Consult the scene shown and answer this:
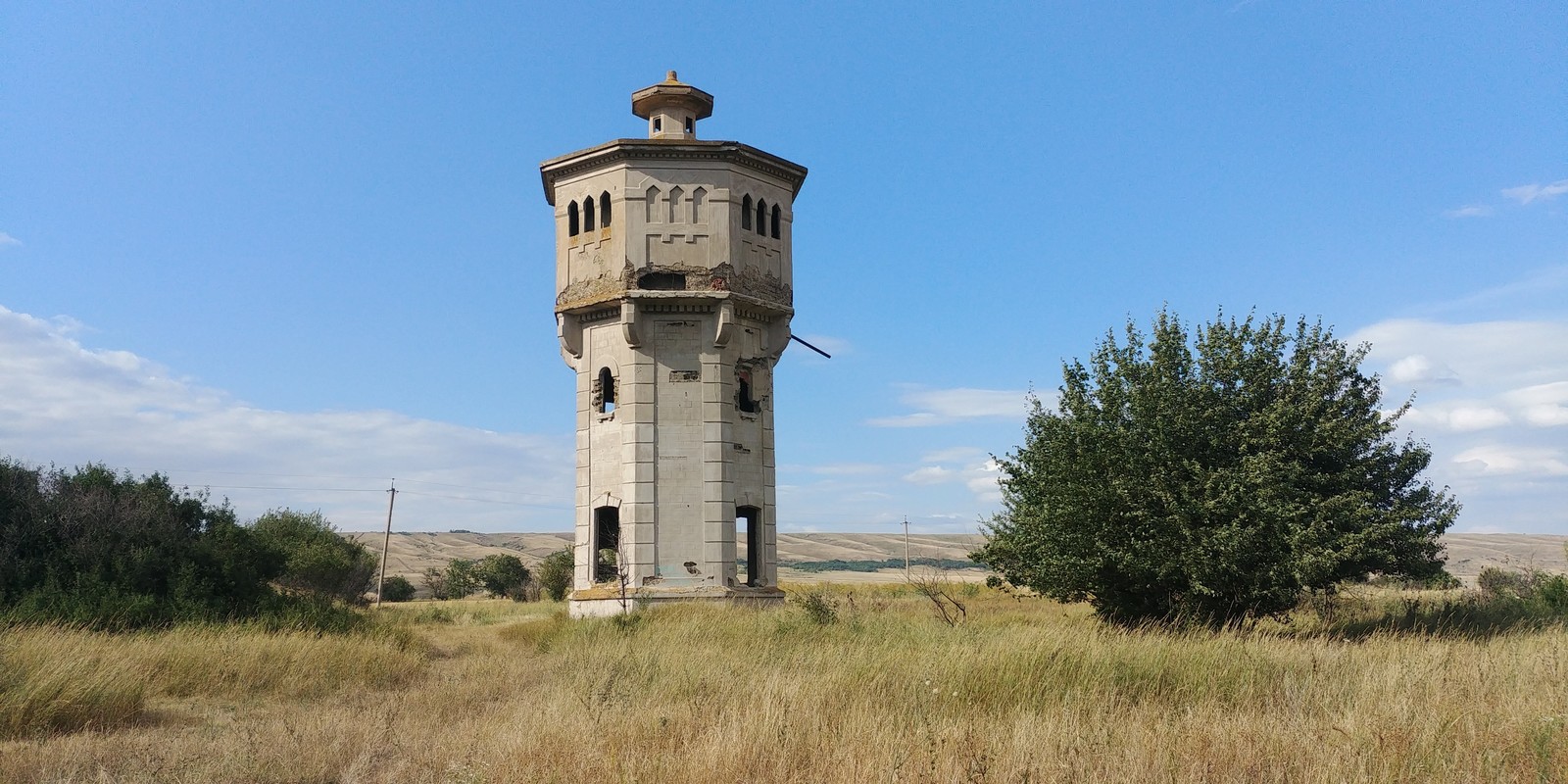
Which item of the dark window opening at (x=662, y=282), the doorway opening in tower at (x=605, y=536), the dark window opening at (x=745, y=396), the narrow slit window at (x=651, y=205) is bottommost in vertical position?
the doorway opening in tower at (x=605, y=536)

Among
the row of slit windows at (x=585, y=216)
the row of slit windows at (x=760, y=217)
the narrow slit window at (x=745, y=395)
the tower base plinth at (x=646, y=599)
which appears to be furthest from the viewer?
the row of slit windows at (x=760, y=217)

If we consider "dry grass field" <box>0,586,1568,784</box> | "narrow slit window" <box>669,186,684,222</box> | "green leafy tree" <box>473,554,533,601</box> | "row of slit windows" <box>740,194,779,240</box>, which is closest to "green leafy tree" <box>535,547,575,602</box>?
"green leafy tree" <box>473,554,533,601</box>

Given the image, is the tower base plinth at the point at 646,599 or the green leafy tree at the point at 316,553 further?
the green leafy tree at the point at 316,553

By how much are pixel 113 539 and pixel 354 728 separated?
13.1m

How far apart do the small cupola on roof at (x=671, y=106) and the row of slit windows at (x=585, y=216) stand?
85.3 inches

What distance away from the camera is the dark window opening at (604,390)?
2381 cm

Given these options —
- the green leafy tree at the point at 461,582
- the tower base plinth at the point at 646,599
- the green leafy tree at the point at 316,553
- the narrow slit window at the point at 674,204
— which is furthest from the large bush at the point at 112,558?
the green leafy tree at the point at 461,582

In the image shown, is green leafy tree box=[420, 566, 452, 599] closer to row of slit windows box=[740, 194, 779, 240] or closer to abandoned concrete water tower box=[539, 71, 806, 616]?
abandoned concrete water tower box=[539, 71, 806, 616]

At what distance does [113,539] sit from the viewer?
19.2m

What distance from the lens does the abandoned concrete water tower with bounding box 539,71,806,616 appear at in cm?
2256

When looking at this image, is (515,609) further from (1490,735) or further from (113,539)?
(1490,735)

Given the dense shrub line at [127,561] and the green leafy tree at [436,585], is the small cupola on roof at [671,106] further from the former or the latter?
the green leafy tree at [436,585]

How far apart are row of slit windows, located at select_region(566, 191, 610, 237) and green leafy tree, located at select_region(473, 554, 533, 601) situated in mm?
47607

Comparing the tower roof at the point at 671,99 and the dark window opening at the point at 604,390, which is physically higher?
the tower roof at the point at 671,99
